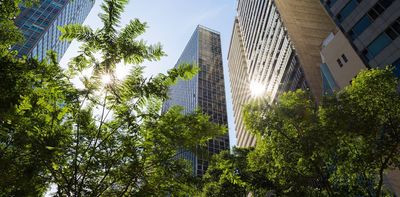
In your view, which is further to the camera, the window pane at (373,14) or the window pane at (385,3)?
the window pane at (373,14)

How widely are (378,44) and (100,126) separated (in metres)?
27.4

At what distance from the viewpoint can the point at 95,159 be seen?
5695mm

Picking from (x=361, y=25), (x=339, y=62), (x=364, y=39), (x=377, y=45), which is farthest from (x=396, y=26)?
(x=339, y=62)

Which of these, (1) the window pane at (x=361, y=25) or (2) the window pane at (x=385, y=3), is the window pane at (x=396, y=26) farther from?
(1) the window pane at (x=361, y=25)

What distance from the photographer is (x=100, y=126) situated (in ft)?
18.7

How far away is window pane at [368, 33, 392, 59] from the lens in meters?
24.1

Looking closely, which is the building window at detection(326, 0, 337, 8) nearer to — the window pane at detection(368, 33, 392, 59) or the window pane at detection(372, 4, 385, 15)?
the window pane at detection(372, 4, 385, 15)

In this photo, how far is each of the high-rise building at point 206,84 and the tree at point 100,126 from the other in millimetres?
84310

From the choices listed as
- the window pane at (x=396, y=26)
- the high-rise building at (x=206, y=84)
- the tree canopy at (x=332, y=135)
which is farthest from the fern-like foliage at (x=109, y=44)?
the high-rise building at (x=206, y=84)

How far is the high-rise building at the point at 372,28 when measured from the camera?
2330 cm

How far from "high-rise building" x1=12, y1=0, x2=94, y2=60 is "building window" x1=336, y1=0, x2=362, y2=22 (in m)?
64.0

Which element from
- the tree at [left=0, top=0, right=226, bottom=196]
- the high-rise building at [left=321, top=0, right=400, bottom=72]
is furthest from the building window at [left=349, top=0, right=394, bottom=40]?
the tree at [left=0, top=0, right=226, bottom=196]

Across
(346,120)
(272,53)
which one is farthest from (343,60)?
(272,53)

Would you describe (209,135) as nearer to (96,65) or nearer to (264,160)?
(96,65)
